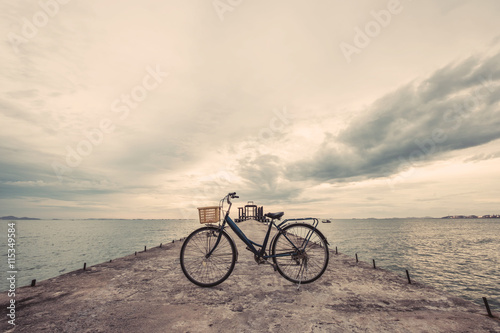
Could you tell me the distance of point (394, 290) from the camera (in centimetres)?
439

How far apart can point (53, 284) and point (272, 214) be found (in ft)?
16.3

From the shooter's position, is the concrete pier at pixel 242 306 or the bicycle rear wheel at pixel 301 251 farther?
the bicycle rear wheel at pixel 301 251

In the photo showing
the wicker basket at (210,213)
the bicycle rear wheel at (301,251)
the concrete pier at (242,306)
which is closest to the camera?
the concrete pier at (242,306)

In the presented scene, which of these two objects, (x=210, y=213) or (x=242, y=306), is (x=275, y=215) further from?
(x=242, y=306)

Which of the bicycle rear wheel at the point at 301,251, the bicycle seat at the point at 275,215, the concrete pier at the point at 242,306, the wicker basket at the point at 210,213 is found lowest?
the concrete pier at the point at 242,306

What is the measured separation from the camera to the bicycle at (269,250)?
15.1 ft

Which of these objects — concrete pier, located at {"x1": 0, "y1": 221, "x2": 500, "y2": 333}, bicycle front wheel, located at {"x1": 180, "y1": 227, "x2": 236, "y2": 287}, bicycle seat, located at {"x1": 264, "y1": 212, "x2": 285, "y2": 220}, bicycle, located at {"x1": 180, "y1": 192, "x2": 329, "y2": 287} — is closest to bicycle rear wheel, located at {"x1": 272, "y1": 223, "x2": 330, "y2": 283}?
bicycle, located at {"x1": 180, "y1": 192, "x2": 329, "y2": 287}

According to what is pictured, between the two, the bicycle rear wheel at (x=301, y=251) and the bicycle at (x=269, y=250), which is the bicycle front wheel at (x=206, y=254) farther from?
the bicycle rear wheel at (x=301, y=251)

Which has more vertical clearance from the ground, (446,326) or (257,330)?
(257,330)

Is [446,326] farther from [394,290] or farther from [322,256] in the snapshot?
[322,256]

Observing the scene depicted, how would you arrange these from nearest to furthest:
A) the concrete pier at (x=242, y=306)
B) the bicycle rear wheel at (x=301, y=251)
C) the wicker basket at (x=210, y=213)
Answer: the concrete pier at (x=242, y=306)
the wicker basket at (x=210, y=213)
the bicycle rear wheel at (x=301, y=251)

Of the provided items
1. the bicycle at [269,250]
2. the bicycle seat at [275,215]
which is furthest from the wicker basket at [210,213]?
the bicycle seat at [275,215]

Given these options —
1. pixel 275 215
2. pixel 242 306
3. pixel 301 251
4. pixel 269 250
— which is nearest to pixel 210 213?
pixel 275 215

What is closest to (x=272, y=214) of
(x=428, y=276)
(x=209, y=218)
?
(x=209, y=218)
